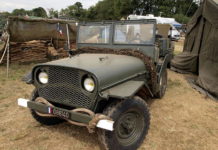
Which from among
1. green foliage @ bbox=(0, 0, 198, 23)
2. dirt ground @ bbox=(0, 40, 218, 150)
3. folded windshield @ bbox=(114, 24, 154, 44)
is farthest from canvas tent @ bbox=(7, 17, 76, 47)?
green foliage @ bbox=(0, 0, 198, 23)

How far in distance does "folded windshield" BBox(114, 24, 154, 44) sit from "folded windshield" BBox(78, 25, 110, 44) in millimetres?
220

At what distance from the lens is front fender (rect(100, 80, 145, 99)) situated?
2.95 meters

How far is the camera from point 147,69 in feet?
14.0

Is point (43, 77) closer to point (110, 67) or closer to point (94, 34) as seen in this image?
point (110, 67)

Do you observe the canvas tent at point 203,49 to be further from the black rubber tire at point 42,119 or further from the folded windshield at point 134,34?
the black rubber tire at point 42,119

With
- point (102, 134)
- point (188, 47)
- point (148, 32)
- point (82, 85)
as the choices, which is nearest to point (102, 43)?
point (148, 32)

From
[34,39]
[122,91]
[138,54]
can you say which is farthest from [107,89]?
[34,39]

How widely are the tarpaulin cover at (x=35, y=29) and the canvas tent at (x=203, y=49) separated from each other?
5213mm

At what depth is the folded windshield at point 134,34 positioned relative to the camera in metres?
4.36

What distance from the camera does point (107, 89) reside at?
3.14 metres

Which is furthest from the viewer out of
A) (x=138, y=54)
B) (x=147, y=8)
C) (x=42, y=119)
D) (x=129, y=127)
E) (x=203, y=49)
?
(x=147, y=8)

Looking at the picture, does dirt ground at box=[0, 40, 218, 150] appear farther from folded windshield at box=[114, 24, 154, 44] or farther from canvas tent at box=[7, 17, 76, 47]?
canvas tent at box=[7, 17, 76, 47]

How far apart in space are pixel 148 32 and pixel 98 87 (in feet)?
6.27

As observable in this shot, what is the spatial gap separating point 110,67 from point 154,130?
59.2 inches
